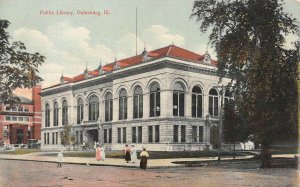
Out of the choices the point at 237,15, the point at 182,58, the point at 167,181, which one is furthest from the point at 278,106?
the point at 182,58

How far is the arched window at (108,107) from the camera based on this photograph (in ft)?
156

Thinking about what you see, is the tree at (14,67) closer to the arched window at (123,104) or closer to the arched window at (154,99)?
the arched window at (154,99)

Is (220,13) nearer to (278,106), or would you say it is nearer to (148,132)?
(278,106)

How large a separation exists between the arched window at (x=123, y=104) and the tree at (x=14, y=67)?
1315 inches

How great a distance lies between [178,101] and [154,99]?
252cm

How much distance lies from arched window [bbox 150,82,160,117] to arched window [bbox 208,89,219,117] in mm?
5565

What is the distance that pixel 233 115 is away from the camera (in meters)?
30.7

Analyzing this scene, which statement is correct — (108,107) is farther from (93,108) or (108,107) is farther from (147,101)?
(147,101)

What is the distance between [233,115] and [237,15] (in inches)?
430

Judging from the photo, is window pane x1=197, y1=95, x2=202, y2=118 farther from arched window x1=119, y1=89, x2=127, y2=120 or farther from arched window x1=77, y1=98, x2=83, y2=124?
arched window x1=77, y1=98, x2=83, y2=124

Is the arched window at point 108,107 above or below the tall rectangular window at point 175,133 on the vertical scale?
above

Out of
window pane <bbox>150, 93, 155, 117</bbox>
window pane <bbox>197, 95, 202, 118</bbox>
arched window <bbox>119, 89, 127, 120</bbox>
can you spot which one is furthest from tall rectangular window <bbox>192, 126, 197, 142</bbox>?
arched window <bbox>119, 89, 127, 120</bbox>

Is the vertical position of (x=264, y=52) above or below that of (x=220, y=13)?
below

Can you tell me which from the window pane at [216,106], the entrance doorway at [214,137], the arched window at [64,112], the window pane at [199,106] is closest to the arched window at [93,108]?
the arched window at [64,112]
